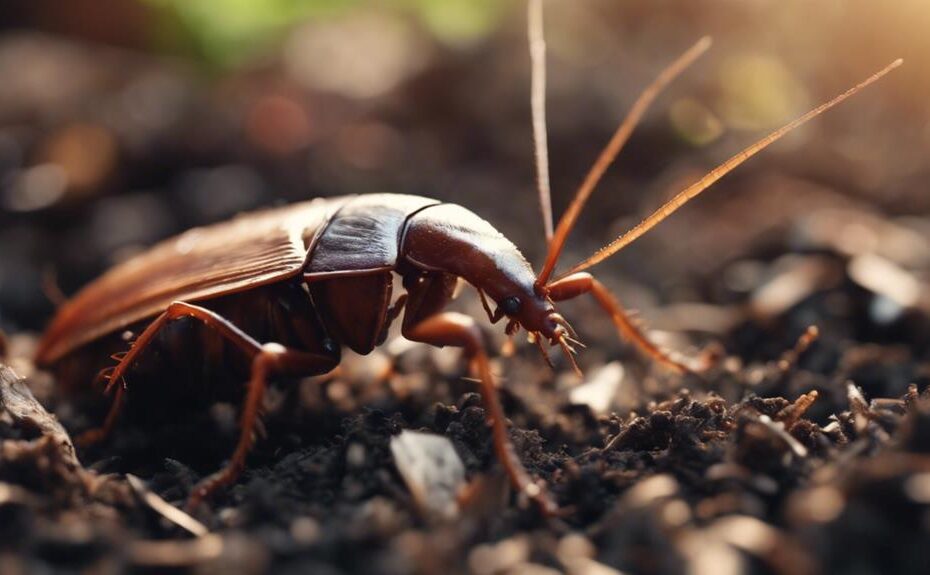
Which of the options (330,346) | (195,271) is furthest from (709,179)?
(195,271)

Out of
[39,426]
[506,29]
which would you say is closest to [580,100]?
[506,29]

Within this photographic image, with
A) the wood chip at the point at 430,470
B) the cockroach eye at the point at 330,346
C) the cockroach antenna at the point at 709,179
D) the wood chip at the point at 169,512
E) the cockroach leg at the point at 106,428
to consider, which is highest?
the cockroach antenna at the point at 709,179

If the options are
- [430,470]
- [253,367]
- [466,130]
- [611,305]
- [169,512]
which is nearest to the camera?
[169,512]

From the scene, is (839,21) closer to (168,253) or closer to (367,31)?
(367,31)

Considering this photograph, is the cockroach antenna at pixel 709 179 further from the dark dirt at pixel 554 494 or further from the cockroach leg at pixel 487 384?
the dark dirt at pixel 554 494

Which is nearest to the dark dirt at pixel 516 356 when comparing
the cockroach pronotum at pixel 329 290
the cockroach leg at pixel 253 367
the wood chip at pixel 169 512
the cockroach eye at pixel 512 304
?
the wood chip at pixel 169 512

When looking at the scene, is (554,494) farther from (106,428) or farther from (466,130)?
(466,130)
